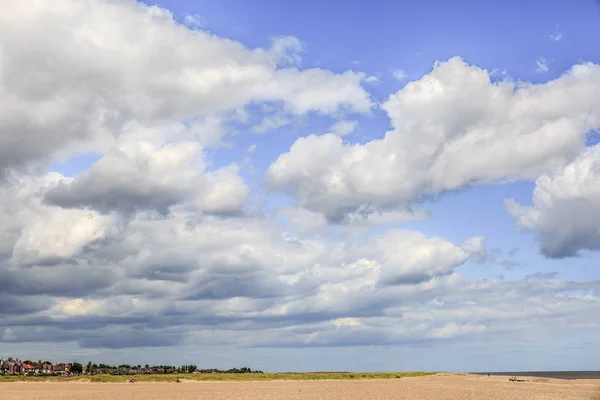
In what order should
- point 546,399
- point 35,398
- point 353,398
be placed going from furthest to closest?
1. point 35,398
2. point 353,398
3. point 546,399

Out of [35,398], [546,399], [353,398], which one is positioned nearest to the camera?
[546,399]

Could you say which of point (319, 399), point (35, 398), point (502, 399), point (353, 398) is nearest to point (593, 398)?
point (502, 399)

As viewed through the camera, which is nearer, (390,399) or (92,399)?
(390,399)

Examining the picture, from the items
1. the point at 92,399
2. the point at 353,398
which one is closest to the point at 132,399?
the point at 92,399

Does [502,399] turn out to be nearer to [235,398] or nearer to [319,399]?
[319,399]

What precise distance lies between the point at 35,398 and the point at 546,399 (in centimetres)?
7276

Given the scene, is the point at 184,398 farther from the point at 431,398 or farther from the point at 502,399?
the point at 502,399

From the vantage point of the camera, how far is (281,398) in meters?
76.3

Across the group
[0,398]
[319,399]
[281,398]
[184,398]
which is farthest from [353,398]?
[0,398]

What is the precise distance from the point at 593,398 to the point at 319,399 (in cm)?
3609

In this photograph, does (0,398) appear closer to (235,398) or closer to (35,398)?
(35,398)

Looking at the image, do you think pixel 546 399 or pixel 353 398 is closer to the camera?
pixel 546 399

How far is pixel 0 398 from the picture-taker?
8394cm

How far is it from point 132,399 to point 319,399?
2635cm
